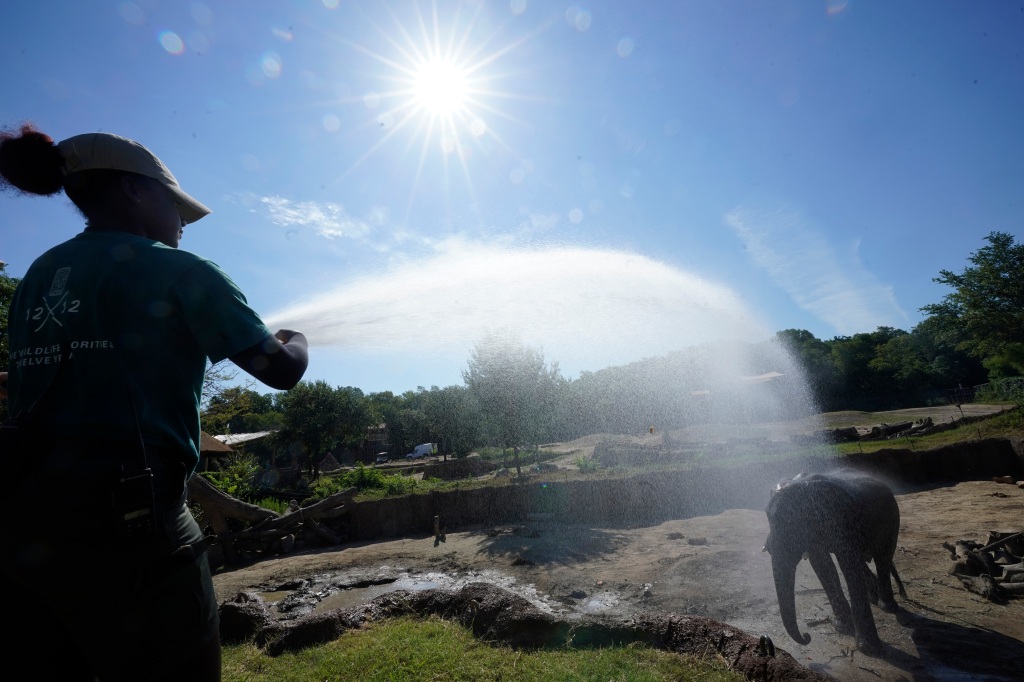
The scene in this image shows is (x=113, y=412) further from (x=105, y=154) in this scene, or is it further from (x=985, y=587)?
(x=985, y=587)

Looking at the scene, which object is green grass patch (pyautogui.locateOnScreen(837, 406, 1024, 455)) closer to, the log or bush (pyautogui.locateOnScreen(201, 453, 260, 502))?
the log

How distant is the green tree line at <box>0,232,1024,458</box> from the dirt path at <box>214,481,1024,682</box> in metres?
9.14

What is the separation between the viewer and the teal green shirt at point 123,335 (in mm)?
1411

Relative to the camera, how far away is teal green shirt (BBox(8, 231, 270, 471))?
1.41 meters

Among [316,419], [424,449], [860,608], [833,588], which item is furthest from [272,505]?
[424,449]

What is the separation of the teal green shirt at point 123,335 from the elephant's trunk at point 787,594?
18.9 ft

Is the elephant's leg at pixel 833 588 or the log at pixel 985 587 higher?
the elephant's leg at pixel 833 588

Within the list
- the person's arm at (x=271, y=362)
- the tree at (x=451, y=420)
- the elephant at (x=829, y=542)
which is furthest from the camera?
the tree at (x=451, y=420)

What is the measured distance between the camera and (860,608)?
519 centimetres

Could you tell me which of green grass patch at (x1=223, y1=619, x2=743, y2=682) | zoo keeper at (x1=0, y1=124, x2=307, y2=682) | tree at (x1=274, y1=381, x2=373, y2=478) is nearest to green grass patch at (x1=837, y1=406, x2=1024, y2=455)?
green grass patch at (x1=223, y1=619, x2=743, y2=682)

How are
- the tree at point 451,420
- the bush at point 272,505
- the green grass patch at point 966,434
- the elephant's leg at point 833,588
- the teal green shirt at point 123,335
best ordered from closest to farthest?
the teal green shirt at point 123,335
the elephant's leg at point 833,588
the bush at point 272,505
the green grass patch at point 966,434
the tree at point 451,420

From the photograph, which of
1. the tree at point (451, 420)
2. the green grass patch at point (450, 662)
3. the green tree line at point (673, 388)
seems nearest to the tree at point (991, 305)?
the green tree line at point (673, 388)

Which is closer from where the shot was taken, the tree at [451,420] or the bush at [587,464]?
the bush at [587,464]

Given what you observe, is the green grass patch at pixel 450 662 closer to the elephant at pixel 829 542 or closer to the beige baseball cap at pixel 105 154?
the elephant at pixel 829 542
